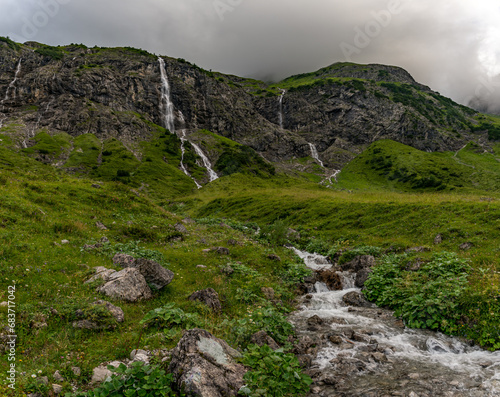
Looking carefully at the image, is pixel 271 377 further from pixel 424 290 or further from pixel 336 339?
pixel 424 290

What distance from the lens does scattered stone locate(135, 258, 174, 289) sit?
1313 centimetres

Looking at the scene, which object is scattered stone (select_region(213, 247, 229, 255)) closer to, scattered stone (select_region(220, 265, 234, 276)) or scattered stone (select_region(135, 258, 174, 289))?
scattered stone (select_region(220, 265, 234, 276))

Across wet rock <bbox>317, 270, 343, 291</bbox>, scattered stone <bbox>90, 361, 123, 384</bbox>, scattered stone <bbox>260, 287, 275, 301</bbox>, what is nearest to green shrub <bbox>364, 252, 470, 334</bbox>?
wet rock <bbox>317, 270, 343, 291</bbox>

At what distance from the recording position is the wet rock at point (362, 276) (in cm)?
1812

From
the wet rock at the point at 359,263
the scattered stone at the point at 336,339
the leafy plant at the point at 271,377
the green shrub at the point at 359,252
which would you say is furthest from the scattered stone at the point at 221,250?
the leafy plant at the point at 271,377

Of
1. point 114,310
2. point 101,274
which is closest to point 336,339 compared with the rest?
point 114,310

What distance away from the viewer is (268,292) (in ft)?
52.1

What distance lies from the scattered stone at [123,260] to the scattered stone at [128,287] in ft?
6.53

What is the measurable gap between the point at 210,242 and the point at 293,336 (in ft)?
45.5

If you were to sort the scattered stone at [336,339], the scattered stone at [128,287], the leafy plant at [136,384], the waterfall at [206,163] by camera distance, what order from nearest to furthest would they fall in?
the leafy plant at [136,384], the scattered stone at [336,339], the scattered stone at [128,287], the waterfall at [206,163]

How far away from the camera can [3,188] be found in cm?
1964

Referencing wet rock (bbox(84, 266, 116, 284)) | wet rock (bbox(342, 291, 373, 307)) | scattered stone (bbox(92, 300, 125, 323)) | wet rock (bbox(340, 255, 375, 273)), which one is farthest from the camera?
wet rock (bbox(340, 255, 375, 273))

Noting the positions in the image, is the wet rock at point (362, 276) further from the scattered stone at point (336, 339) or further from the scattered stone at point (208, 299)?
the scattered stone at point (208, 299)

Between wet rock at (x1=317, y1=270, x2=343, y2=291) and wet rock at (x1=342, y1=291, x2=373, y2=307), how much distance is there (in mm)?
1930
